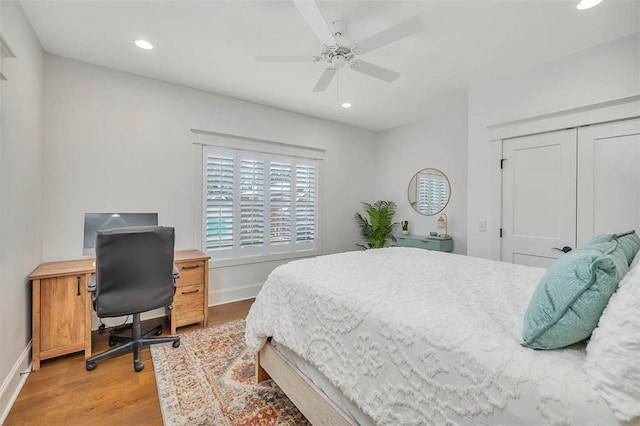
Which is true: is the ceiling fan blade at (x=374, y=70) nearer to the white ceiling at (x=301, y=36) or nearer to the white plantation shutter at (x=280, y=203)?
the white ceiling at (x=301, y=36)

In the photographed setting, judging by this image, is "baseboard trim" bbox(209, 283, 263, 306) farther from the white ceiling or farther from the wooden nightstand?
the white ceiling

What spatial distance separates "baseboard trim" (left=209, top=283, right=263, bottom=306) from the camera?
3.69m

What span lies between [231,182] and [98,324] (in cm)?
209

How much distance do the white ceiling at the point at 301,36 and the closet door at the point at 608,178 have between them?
788mm

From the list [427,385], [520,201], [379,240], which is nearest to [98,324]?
[427,385]

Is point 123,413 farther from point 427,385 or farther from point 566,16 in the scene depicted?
point 566,16

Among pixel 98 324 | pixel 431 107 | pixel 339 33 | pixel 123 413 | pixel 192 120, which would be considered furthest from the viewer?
pixel 431 107

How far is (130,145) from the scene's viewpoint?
3.11 metres

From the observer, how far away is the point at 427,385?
0.98m

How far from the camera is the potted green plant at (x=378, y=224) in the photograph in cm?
487

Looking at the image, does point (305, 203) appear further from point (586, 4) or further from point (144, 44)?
point (586, 4)

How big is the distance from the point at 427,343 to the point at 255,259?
3.30 meters

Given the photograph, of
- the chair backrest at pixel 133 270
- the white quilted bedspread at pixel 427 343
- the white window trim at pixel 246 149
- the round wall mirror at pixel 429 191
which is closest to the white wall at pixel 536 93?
the round wall mirror at pixel 429 191

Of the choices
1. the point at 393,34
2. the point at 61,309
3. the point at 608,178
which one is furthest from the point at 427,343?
the point at 61,309
